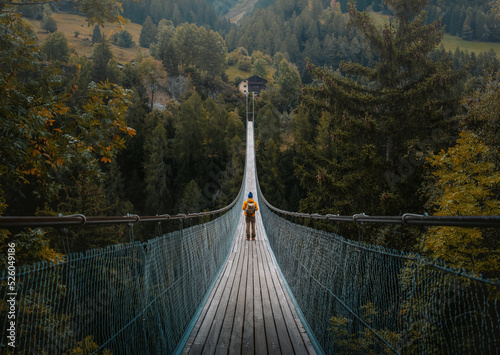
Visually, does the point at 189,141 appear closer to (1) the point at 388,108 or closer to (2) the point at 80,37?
(1) the point at 388,108

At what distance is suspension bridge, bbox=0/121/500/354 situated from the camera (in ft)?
3.26

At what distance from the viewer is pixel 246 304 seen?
366 cm

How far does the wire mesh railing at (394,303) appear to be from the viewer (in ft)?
3.02

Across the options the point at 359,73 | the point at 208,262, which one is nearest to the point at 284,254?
the point at 208,262

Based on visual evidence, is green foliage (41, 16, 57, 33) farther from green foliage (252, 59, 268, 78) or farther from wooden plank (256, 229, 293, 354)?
wooden plank (256, 229, 293, 354)

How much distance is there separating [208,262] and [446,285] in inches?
141

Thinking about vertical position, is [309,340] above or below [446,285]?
below

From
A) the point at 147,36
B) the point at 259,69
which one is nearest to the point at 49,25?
the point at 147,36

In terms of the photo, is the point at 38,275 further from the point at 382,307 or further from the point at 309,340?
the point at 309,340

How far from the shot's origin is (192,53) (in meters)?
52.6

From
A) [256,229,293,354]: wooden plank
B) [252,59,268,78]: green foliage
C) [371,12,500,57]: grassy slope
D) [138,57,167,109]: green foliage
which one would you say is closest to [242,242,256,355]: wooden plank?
[256,229,293,354]: wooden plank

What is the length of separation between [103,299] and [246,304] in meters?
2.45

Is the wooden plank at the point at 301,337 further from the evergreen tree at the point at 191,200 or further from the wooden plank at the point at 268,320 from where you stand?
the evergreen tree at the point at 191,200

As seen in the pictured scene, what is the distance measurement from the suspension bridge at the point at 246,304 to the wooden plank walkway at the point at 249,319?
2cm
